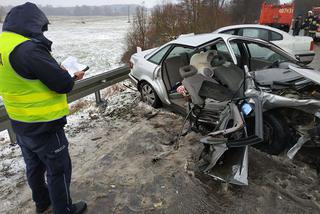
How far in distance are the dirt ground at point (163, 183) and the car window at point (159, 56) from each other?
1.70 meters

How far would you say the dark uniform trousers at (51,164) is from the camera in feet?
7.64

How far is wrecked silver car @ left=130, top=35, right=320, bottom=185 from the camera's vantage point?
2973 mm

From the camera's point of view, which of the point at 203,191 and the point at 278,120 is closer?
the point at 203,191

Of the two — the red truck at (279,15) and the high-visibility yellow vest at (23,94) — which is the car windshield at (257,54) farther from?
the red truck at (279,15)

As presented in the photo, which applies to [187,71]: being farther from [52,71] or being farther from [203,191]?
[52,71]

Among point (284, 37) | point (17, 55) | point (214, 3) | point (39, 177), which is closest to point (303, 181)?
point (39, 177)

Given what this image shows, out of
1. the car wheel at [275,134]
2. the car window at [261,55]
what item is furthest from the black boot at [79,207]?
the car window at [261,55]

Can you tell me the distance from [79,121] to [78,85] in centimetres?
67

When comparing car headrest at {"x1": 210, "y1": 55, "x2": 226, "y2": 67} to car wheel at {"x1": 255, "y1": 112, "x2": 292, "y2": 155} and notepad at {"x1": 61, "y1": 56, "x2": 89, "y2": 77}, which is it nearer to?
car wheel at {"x1": 255, "y1": 112, "x2": 292, "y2": 155}

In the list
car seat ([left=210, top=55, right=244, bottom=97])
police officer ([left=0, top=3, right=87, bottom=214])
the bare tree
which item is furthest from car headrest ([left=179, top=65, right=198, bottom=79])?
the bare tree

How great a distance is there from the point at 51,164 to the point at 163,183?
134 centimetres

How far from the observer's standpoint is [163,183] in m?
3.21

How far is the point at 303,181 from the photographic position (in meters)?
3.14

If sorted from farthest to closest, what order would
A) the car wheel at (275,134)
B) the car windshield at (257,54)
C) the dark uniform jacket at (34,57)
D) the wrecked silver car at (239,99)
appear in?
1. the car windshield at (257,54)
2. the car wheel at (275,134)
3. the wrecked silver car at (239,99)
4. the dark uniform jacket at (34,57)
